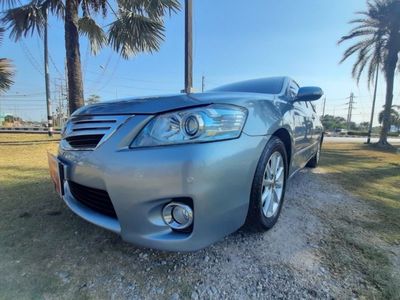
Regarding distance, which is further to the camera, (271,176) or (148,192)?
(271,176)

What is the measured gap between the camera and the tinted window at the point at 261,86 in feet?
9.75

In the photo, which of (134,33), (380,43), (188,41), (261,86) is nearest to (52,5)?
(134,33)

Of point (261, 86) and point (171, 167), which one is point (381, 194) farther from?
point (171, 167)

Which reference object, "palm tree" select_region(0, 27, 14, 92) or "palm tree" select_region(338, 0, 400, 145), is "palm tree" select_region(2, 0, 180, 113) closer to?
"palm tree" select_region(0, 27, 14, 92)

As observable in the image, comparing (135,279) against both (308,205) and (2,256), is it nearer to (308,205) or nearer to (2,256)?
(2,256)

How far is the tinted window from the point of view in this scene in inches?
117

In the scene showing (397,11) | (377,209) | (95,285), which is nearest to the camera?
(95,285)

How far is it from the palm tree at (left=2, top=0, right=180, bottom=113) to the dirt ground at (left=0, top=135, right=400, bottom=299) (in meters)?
5.77

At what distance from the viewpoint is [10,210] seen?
2729 millimetres

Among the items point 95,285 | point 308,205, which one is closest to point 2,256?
point 95,285

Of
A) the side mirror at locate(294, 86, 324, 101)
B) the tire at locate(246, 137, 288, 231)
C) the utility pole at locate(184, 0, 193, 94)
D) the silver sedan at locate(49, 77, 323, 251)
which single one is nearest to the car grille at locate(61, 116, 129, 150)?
the silver sedan at locate(49, 77, 323, 251)

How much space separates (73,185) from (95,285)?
2.42 ft

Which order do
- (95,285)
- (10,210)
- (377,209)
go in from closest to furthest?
(95,285), (10,210), (377,209)

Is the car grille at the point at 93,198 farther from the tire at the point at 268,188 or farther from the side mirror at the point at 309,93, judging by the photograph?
the side mirror at the point at 309,93
